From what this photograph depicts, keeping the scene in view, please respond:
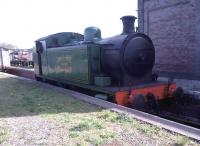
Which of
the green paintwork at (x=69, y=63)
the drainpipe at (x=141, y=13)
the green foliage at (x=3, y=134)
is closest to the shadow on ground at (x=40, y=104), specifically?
the green paintwork at (x=69, y=63)

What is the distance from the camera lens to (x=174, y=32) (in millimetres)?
13078

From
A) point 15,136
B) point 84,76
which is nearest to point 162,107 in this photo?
point 84,76

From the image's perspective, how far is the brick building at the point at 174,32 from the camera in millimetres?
12039

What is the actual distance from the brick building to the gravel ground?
6.51 m

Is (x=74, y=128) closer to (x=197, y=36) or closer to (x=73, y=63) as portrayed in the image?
(x=73, y=63)

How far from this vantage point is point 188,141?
442cm

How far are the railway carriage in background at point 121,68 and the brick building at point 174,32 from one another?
3779 millimetres

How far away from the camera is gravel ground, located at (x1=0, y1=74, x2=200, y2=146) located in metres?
4.64

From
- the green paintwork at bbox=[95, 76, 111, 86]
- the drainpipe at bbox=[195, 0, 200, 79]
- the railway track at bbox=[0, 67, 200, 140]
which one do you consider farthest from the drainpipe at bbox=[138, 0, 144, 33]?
the green paintwork at bbox=[95, 76, 111, 86]

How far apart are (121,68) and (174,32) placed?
19.2 feet

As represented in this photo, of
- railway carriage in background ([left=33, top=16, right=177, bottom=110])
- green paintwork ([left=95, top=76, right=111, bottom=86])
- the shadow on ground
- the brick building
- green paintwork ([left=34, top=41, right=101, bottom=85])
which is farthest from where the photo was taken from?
the brick building

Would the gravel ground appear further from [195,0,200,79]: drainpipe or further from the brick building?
the brick building

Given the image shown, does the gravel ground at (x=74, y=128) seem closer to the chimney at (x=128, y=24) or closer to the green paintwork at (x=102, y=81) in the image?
the green paintwork at (x=102, y=81)

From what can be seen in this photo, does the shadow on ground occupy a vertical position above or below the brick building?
below
